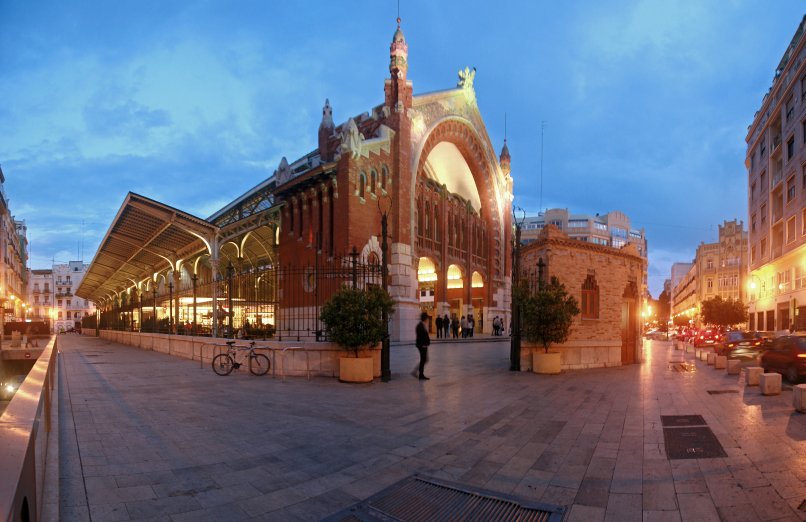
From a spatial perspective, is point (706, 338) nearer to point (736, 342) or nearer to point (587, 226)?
point (736, 342)

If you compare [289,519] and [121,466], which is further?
[121,466]

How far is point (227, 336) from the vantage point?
49.5 ft

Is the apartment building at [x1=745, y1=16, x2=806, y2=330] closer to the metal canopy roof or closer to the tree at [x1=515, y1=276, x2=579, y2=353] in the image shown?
the tree at [x1=515, y1=276, x2=579, y2=353]

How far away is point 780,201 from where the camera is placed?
3662cm

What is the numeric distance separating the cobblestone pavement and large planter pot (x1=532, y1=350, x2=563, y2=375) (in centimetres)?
300

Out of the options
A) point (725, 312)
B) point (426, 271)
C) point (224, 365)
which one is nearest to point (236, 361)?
point (224, 365)

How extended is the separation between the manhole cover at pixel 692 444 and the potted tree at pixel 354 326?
668cm

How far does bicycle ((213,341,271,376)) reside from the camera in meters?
12.9

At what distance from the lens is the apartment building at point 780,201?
103 ft

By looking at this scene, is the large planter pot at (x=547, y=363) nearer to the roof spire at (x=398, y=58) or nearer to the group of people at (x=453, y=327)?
the group of people at (x=453, y=327)

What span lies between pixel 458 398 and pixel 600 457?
413 cm

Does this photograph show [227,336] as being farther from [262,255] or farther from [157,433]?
[262,255]

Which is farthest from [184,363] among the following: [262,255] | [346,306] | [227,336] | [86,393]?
[262,255]

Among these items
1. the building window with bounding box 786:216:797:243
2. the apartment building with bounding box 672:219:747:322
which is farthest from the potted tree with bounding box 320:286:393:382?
the apartment building with bounding box 672:219:747:322
